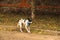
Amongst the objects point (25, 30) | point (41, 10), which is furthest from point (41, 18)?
point (25, 30)

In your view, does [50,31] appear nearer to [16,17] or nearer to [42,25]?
[42,25]

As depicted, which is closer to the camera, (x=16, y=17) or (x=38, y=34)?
(x=38, y=34)

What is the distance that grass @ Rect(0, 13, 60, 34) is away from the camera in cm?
1300

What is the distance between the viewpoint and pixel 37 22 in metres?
14.2

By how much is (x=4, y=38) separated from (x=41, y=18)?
4.38 metres

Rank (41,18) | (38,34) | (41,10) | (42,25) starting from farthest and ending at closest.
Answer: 1. (41,10)
2. (41,18)
3. (42,25)
4. (38,34)

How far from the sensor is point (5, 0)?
17406mm

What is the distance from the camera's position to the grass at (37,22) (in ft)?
42.7

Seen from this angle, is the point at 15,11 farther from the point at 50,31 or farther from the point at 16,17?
the point at 50,31

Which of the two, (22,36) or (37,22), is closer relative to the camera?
(22,36)

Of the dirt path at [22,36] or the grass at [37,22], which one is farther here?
the grass at [37,22]

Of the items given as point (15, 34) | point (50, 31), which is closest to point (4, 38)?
point (15, 34)

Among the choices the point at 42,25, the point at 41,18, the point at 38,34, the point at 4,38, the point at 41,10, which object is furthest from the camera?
A: the point at 41,10

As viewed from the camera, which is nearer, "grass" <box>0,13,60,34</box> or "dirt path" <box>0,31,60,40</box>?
"dirt path" <box>0,31,60,40</box>
